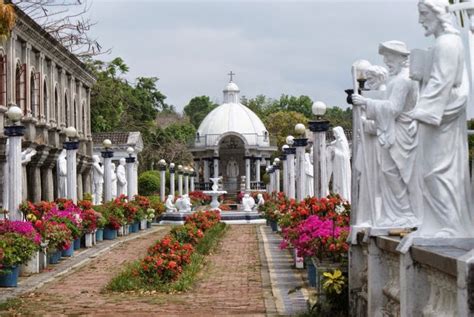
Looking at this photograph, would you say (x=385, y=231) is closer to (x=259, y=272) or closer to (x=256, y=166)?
(x=259, y=272)

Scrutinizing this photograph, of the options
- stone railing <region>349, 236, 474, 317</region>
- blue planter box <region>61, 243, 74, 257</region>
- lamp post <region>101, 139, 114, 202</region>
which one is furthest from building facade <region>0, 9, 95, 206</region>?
stone railing <region>349, 236, 474, 317</region>

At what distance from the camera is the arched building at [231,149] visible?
78.4 meters

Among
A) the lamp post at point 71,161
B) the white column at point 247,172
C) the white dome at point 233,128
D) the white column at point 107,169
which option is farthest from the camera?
the white dome at point 233,128

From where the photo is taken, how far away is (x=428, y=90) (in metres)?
7.23

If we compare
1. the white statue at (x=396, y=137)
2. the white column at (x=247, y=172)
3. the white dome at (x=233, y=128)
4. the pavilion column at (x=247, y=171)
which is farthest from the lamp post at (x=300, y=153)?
the white dome at (x=233, y=128)

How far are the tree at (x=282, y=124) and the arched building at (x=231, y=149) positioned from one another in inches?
120

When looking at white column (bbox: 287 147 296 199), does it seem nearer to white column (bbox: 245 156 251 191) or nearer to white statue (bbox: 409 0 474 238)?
white statue (bbox: 409 0 474 238)

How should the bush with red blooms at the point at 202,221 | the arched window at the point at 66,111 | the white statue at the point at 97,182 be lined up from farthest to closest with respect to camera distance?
the arched window at the point at 66,111
the white statue at the point at 97,182
the bush with red blooms at the point at 202,221

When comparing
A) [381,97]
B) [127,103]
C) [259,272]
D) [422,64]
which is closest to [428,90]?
[422,64]

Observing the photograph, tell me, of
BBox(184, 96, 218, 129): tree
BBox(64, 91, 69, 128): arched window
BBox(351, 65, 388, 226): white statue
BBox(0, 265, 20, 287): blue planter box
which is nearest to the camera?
BBox(351, 65, 388, 226): white statue

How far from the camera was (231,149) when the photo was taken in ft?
264

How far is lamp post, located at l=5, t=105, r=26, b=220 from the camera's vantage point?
1772 cm

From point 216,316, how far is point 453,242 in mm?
5523

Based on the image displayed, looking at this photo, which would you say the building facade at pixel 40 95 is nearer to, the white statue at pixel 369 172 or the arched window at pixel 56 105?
the arched window at pixel 56 105
